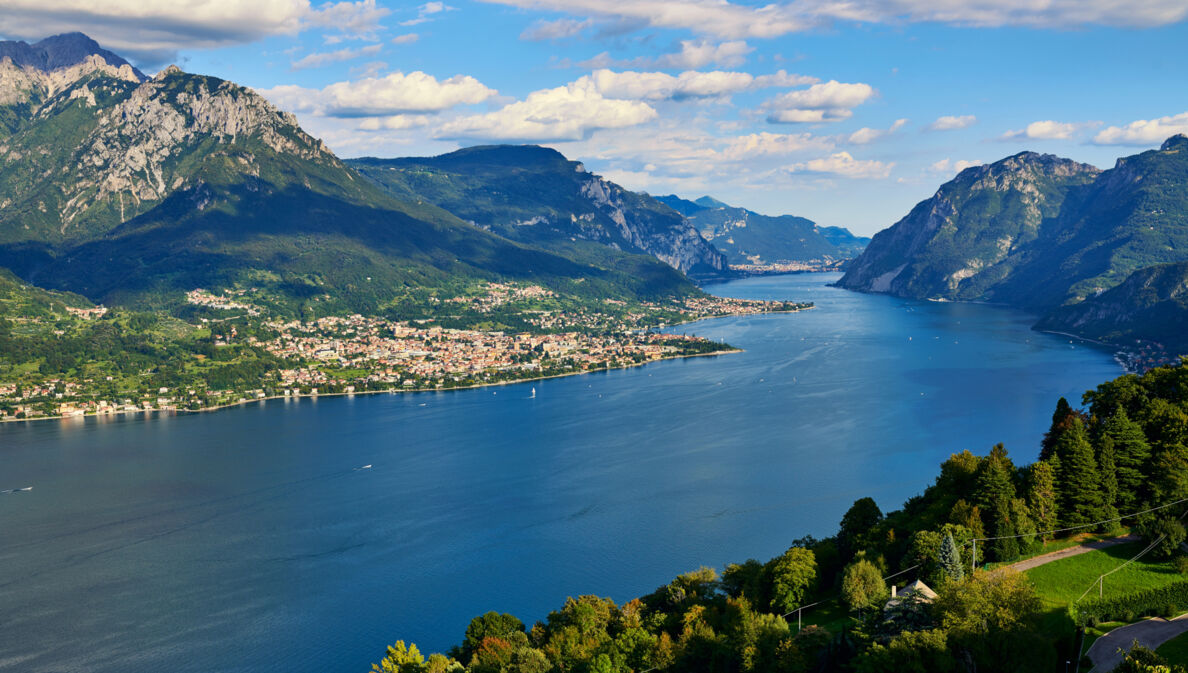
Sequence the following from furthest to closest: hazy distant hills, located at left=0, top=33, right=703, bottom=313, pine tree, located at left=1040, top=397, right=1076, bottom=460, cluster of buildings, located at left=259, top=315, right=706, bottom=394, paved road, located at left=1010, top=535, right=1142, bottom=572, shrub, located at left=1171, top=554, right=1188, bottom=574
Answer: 1. hazy distant hills, located at left=0, top=33, right=703, bottom=313
2. cluster of buildings, located at left=259, top=315, right=706, bottom=394
3. pine tree, located at left=1040, top=397, right=1076, bottom=460
4. paved road, located at left=1010, top=535, right=1142, bottom=572
5. shrub, located at left=1171, top=554, right=1188, bottom=574

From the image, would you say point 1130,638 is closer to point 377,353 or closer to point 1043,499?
point 1043,499

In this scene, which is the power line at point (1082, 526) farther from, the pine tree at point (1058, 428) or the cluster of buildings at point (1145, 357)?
the cluster of buildings at point (1145, 357)

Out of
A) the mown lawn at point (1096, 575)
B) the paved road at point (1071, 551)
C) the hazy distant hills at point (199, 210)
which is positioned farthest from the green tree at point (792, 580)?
the hazy distant hills at point (199, 210)

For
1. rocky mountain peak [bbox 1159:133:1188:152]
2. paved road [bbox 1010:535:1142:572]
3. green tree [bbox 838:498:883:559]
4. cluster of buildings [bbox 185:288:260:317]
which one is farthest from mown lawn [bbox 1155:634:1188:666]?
rocky mountain peak [bbox 1159:133:1188:152]

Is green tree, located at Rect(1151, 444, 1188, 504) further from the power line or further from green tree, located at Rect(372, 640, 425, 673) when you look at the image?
green tree, located at Rect(372, 640, 425, 673)

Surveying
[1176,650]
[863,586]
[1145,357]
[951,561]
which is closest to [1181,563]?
[1176,650]

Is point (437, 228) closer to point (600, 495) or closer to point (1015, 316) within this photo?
point (1015, 316)
